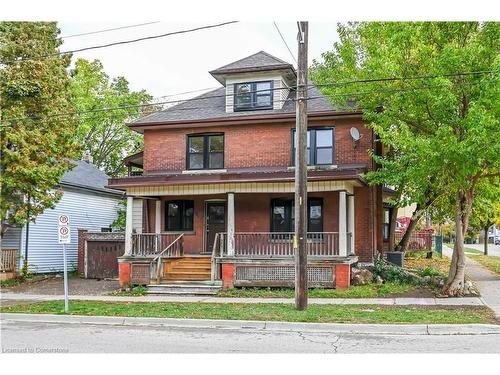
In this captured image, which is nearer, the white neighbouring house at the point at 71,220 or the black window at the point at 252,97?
the black window at the point at 252,97

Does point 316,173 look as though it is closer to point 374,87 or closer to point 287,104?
point 374,87

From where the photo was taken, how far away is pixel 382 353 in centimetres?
888

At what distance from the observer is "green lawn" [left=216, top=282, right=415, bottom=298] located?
16.4 m

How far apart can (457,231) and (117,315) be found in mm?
9883

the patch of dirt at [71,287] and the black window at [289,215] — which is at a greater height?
the black window at [289,215]

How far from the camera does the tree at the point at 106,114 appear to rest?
39.2 metres

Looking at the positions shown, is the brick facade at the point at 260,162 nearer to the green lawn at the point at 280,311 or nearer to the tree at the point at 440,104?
the tree at the point at 440,104

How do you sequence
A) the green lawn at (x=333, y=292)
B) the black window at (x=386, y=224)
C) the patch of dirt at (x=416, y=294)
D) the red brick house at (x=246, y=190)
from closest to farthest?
the patch of dirt at (x=416, y=294) < the green lawn at (x=333, y=292) < the red brick house at (x=246, y=190) < the black window at (x=386, y=224)

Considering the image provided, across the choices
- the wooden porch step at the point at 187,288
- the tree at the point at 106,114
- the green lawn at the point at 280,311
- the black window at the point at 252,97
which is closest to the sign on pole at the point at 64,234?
the green lawn at the point at 280,311

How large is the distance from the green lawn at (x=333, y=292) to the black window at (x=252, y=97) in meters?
7.53

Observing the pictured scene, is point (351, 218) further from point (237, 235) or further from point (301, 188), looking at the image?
point (301, 188)

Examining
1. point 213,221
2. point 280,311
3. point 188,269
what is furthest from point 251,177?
point 280,311

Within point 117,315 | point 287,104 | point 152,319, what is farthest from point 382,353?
point 287,104

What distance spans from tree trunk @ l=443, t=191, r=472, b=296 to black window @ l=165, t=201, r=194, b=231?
1010 centimetres
